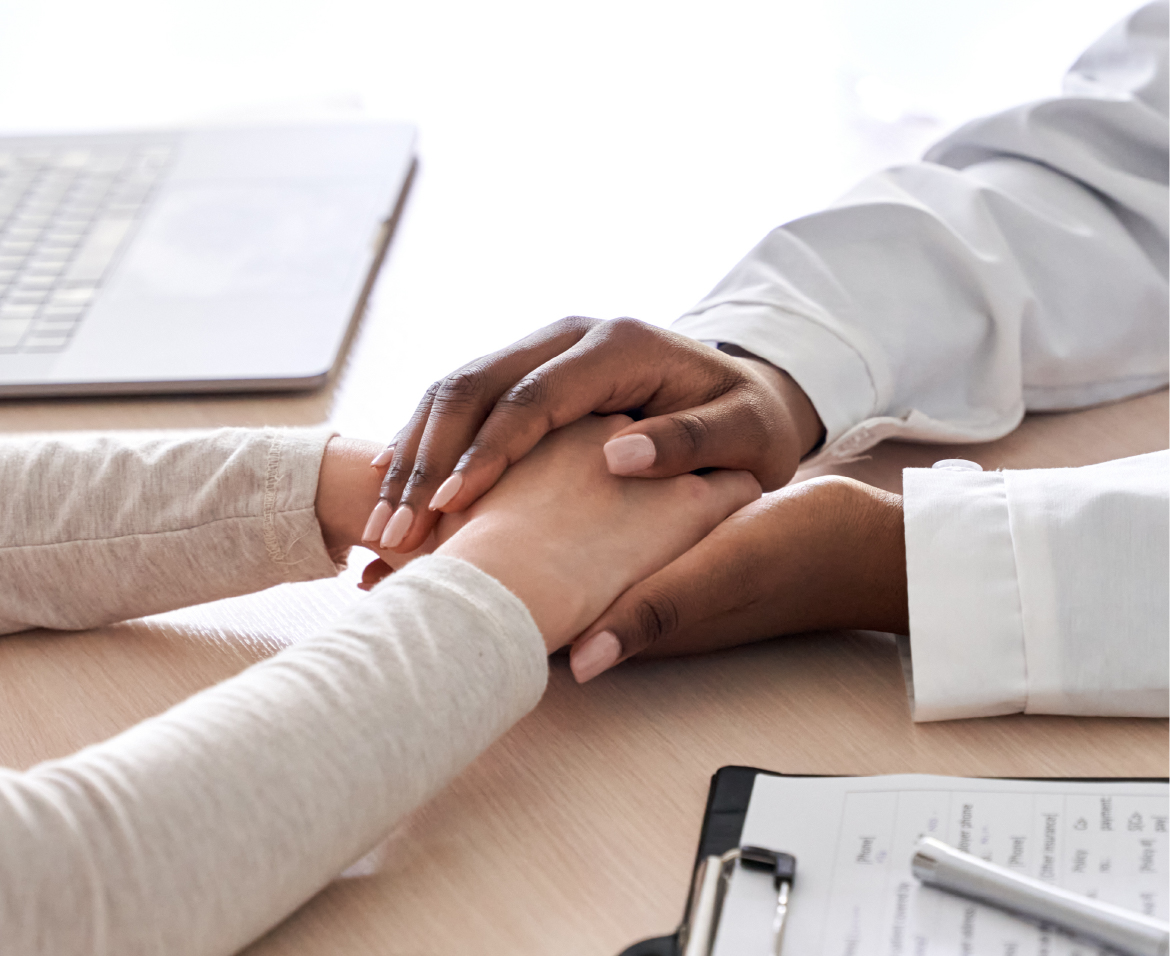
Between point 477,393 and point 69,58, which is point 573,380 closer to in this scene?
point 477,393

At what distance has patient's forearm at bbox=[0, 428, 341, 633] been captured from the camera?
0.54 metres

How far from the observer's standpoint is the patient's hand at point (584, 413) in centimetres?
54

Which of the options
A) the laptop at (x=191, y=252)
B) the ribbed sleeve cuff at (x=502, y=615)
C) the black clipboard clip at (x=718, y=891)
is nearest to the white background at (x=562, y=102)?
the laptop at (x=191, y=252)

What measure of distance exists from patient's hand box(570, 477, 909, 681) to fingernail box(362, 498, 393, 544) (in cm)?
12

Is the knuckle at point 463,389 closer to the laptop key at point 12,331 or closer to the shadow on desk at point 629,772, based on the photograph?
the shadow on desk at point 629,772

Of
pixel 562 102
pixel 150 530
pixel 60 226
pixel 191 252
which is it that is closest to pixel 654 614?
pixel 150 530

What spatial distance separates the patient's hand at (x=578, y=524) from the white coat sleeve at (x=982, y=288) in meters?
0.13

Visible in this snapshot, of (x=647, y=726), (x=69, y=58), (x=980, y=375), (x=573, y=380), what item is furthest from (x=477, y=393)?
(x=69, y=58)

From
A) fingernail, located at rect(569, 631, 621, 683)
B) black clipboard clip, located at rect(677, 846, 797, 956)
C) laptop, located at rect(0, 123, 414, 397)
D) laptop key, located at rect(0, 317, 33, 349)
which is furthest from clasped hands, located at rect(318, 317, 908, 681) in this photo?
laptop key, located at rect(0, 317, 33, 349)

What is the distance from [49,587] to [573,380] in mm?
275

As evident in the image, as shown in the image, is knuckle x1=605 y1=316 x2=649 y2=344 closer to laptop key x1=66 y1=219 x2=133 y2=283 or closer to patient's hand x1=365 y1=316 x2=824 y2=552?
patient's hand x1=365 y1=316 x2=824 y2=552

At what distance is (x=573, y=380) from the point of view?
1.84 feet

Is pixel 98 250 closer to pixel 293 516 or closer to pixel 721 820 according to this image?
pixel 293 516

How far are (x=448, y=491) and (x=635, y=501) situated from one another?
9cm
